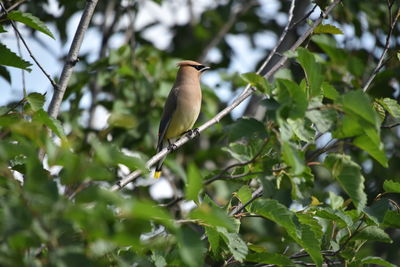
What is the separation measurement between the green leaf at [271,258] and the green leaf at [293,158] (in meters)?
0.66

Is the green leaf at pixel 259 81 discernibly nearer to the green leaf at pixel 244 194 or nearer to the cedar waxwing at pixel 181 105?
the green leaf at pixel 244 194

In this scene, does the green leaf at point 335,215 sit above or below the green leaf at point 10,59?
below

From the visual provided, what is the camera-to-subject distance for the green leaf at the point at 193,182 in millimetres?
1980

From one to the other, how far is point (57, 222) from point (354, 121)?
1.14 metres

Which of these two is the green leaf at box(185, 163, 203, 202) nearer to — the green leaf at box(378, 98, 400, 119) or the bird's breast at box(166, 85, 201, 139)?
the green leaf at box(378, 98, 400, 119)

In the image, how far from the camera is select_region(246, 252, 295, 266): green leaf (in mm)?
A: 2729

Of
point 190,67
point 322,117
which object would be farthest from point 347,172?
point 190,67

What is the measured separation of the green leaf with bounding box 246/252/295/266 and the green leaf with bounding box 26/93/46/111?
115cm

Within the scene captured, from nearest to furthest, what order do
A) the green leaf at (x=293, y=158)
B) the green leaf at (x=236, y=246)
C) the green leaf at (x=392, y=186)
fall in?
the green leaf at (x=293, y=158) → the green leaf at (x=236, y=246) → the green leaf at (x=392, y=186)

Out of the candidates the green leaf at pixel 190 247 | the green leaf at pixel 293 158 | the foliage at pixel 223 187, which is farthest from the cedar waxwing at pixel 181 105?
the green leaf at pixel 190 247

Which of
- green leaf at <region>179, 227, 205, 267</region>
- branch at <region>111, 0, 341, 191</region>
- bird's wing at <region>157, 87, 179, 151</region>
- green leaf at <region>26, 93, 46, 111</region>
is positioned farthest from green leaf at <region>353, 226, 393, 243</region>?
bird's wing at <region>157, 87, 179, 151</region>

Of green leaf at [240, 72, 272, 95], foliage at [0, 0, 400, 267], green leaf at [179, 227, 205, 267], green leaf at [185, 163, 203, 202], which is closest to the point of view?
foliage at [0, 0, 400, 267]

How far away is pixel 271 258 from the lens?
277 cm

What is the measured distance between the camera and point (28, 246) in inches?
69.8
